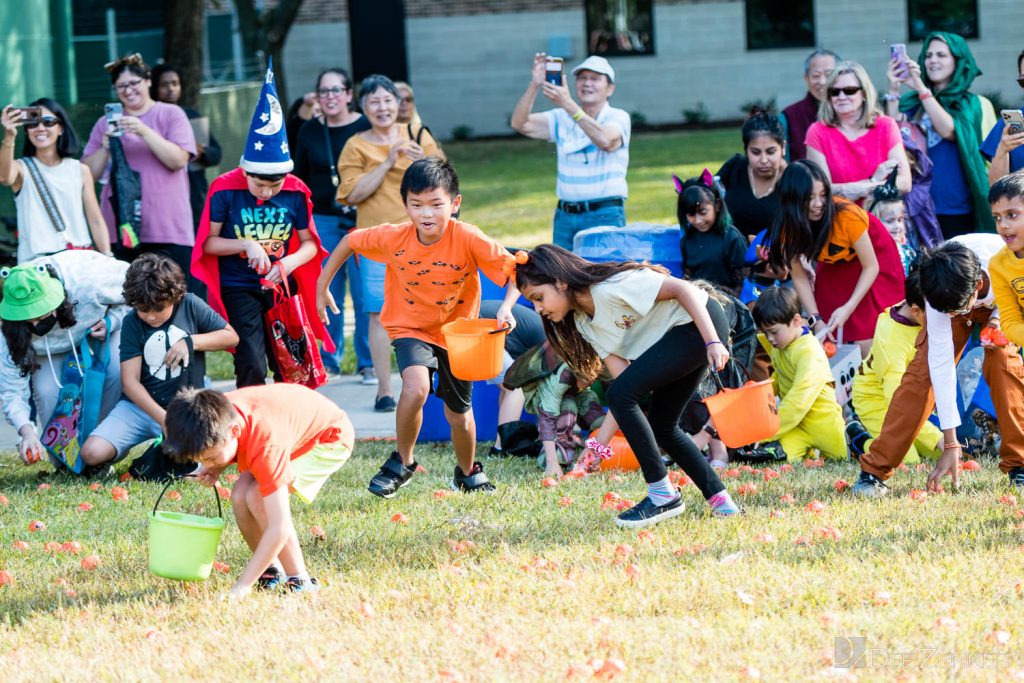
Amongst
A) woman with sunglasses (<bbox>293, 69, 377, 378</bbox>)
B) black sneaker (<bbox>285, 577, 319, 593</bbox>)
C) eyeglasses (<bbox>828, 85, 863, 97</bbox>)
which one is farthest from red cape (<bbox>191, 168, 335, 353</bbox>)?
eyeglasses (<bbox>828, 85, 863, 97</bbox>)

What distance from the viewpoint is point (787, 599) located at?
4625mm

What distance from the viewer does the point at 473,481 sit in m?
6.53

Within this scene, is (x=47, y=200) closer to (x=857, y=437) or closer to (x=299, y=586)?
(x=299, y=586)

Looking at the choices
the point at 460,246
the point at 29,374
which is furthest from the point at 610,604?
the point at 29,374

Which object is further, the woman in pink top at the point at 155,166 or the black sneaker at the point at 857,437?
the woman in pink top at the point at 155,166

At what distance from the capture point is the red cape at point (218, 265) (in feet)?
24.1

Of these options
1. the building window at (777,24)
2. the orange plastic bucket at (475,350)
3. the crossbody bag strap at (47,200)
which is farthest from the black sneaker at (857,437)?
the building window at (777,24)

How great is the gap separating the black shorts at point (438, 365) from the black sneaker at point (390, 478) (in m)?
0.43

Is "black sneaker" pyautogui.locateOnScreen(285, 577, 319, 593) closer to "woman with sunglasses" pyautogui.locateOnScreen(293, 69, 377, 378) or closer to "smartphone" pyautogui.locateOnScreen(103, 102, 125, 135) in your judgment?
"woman with sunglasses" pyautogui.locateOnScreen(293, 69, 377, 378)

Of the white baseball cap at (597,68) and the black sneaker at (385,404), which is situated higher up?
the white baseball cap at (597,68)

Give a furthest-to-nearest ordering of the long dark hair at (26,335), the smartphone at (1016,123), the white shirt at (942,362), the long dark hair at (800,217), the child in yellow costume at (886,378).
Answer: the smartphone at (1016,123)
the long dark hair at (800,217)
the long dark hair at (26,335)
the child in yellow costume at (886,378)
the white shirt at (942,362)

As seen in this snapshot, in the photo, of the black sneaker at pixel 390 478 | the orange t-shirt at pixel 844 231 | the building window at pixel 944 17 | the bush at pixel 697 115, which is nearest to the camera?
the black sneaker at pixel 390 478

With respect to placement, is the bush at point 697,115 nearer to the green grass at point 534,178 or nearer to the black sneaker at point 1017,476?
the green grass at point 534,178

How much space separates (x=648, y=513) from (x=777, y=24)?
24696 mm
